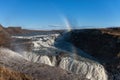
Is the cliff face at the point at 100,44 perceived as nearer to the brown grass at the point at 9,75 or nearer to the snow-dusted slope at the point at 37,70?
the snow-dusted slope at the point at 37,70

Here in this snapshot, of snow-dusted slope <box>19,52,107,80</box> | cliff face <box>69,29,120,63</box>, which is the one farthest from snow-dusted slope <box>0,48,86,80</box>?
cliff face <box>69,29,120,63</box>

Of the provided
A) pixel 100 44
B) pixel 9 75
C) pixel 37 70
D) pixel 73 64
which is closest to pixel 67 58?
pixel 73 64

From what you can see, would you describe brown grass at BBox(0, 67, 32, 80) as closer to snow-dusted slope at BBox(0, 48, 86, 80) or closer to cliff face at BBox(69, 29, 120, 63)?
snow-dusted slope at BBox(0, 48, 86, 80)

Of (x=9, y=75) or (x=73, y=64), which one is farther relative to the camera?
(x=73, y=64)

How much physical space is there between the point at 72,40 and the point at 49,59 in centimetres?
2500

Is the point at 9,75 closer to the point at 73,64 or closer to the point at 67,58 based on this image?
the point at 73,64

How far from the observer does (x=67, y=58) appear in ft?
103

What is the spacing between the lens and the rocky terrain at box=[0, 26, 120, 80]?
64.3 ft

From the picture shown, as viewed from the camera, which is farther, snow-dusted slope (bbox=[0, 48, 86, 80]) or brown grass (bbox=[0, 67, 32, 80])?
snow-dusted slope (bbox=[0, 48, 86, 80])

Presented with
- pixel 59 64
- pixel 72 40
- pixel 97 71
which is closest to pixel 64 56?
pixel 59 64

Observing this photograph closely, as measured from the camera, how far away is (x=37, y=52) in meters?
31.6

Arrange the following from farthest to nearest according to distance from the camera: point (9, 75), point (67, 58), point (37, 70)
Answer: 1. point (67, 58)
2. point (37, 70)
3. point (9, 75)

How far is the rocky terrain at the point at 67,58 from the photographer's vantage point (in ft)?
64.3

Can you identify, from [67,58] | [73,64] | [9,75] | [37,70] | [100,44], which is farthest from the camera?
[100,44]
